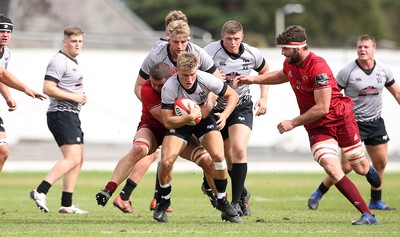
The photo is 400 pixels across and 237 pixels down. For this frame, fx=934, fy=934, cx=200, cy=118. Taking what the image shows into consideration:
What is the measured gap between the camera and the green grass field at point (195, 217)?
9.48m

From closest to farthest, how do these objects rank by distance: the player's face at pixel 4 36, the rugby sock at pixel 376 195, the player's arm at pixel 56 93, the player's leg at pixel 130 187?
the player's face at pixel 4 36
the player's leg at pixel 130 187
the player's arm at pixel 56 93
the rugby sock at pixel 376 195

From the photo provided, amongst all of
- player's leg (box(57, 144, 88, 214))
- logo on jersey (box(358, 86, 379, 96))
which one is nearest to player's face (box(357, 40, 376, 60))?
logo on jersey (box(358, 86, 379, 96))

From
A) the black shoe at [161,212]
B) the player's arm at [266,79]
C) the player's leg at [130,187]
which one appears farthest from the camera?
the player's leg at [130,187]

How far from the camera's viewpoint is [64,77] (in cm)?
1266

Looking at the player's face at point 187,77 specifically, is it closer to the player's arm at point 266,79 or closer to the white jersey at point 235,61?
the player's arm at point 266,79

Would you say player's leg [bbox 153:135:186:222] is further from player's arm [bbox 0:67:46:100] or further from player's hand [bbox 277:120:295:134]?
player's arm [bbox 0:67:46:100]

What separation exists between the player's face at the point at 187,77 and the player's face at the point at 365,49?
13.3 ft

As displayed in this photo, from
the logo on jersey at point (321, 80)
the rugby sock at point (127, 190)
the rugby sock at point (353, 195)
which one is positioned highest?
the logo on jersey at point (321, 80)

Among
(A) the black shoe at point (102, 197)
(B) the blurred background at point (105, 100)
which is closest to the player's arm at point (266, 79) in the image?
(A) the black shoe at point (102, 197)

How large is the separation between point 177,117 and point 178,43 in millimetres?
1056

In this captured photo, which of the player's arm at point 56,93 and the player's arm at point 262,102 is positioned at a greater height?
the player's arm at point 262,102

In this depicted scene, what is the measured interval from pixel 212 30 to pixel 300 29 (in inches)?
2259

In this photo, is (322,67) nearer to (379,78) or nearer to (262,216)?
(262,216)

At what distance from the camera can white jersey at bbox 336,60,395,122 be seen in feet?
45.3
